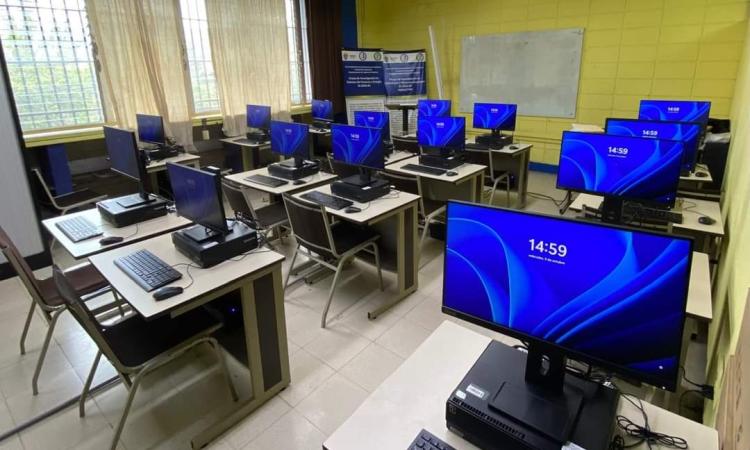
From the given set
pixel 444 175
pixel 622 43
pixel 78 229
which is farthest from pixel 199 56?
pixel 622 43

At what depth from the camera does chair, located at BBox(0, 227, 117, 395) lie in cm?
202

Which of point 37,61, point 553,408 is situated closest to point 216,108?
point 37,61

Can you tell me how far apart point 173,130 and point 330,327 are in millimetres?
3901

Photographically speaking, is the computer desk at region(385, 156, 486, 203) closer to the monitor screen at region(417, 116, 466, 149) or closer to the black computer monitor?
the monitor screen at region(417, 116, 466, 149)

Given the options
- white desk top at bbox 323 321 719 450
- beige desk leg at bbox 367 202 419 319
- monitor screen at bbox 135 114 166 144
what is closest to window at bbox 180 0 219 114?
monitor screen at bbox 135 114 166 144

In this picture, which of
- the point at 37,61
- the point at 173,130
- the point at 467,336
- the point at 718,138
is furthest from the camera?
the point at 173,130

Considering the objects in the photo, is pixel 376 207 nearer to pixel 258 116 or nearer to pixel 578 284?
pixel 578 284

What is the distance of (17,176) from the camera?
341 centimetres

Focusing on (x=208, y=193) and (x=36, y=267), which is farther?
(x=36, y=267)

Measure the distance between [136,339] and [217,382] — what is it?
0.59 metres

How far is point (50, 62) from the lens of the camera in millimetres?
4398

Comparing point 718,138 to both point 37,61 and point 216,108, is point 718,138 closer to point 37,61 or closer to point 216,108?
point 216,108

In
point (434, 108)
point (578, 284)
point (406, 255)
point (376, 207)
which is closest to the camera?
point (578, 284)

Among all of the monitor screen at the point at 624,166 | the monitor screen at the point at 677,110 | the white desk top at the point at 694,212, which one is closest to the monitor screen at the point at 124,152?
the monitor screen at the point at 624,166
